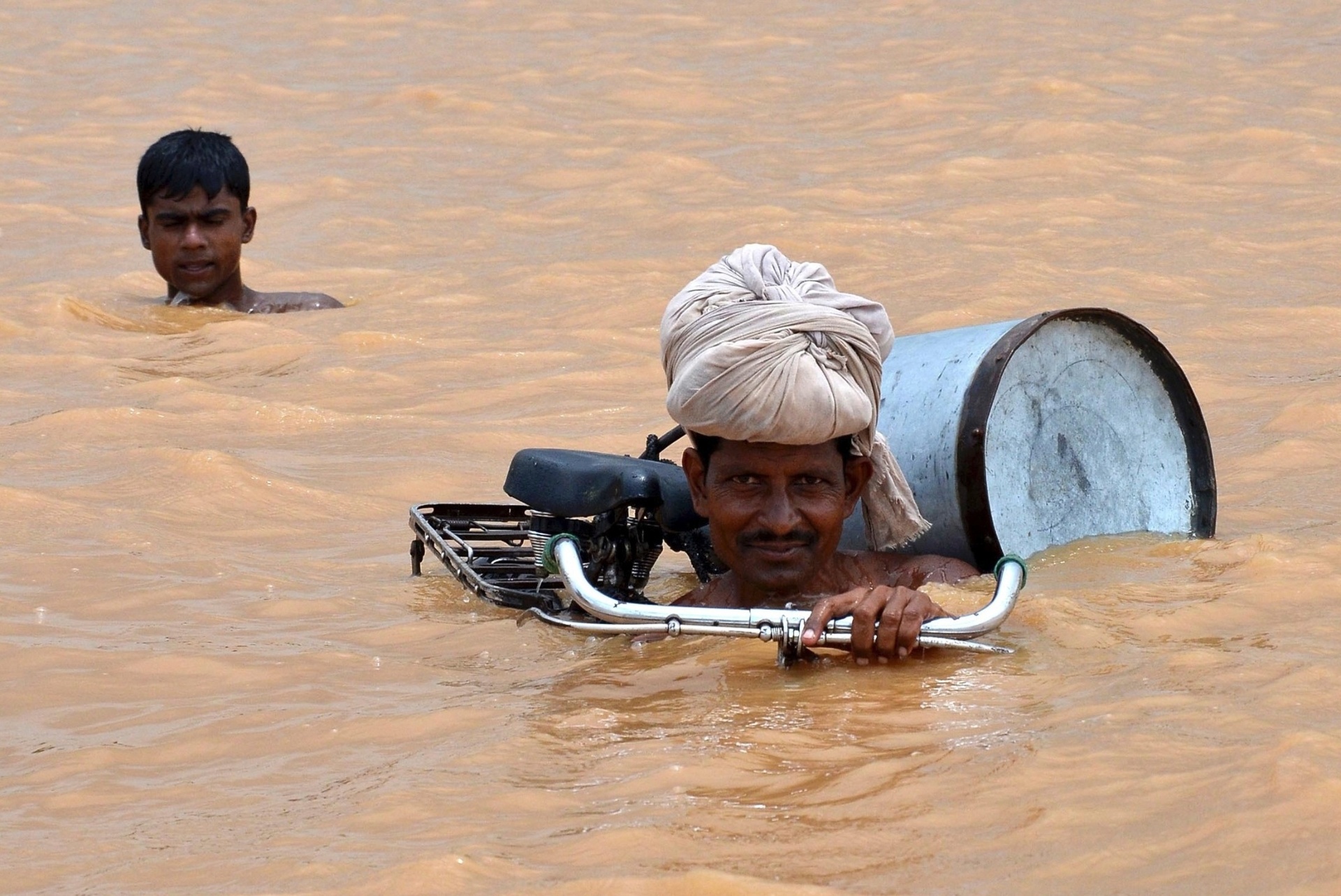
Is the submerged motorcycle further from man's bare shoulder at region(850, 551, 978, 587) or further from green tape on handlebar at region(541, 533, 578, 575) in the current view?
man's bare shoulder at region(850, 551, 978, 587)

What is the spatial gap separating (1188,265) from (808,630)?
18.3 feet

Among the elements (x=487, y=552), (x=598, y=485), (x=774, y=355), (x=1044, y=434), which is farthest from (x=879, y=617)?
(x=487, y=552)

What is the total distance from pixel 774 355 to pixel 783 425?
146mm

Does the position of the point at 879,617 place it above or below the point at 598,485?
below

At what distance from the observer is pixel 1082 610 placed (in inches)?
153

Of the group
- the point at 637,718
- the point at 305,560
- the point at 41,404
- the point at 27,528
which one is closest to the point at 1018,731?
the point at 637,718

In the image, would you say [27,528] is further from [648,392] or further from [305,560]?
[648,392]

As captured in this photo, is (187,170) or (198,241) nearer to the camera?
(198,241)

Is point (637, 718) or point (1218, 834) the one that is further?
point (637, 718)

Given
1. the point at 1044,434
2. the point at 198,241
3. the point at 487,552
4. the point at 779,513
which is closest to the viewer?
the point at 779,513

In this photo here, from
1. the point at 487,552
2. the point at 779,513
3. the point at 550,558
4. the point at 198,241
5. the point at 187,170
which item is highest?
the point at 187,170

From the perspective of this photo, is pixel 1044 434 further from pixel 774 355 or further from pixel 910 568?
pixel 774 355

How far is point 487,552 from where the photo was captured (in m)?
4.80

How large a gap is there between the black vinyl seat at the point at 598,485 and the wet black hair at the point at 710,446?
18cm
